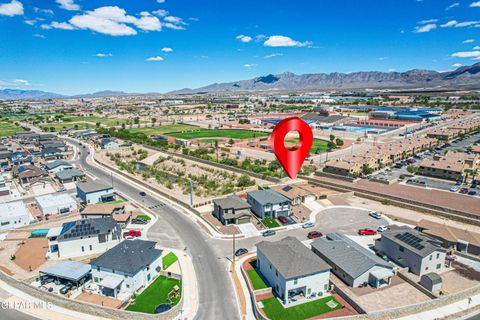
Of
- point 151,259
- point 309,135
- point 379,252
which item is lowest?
point 379,252

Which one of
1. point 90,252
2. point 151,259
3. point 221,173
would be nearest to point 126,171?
point 221,173

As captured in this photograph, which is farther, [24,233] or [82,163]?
A: [82,163]

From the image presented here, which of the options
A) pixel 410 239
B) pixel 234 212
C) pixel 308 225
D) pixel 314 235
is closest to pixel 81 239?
pixel 234 212

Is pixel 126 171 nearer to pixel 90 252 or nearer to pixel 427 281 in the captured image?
pixel 90 252

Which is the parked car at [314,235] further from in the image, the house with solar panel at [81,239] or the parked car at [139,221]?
the house with solar panel at [81,239]

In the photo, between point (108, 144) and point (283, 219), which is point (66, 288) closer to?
point (283, 219)

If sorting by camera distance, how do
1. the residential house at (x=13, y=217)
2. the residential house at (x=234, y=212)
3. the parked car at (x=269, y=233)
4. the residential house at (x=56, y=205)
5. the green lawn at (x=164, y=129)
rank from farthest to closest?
the green lawn at (x=164, y=129) < the residential house at (x=56, y=205) < the residential house at (x=234, y=212) < the residential house at (x=13, y=217) < the parked car at (x=269, y=233)

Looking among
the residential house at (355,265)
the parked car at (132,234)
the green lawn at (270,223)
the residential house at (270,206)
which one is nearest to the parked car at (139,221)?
the parked car at (132,234)
